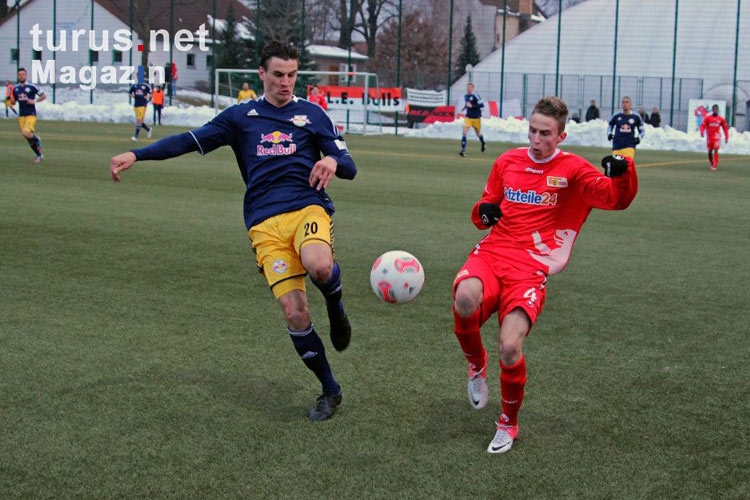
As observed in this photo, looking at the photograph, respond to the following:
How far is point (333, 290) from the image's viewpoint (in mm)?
5586

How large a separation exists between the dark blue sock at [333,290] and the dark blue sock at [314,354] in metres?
0.23

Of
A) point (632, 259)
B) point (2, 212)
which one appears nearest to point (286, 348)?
point (632, 259)

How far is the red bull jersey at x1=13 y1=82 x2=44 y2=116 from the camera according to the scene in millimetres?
23031

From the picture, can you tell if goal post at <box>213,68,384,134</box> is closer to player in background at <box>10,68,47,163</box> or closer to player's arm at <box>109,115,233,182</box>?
player in background at <box>10,68,47,163</box>

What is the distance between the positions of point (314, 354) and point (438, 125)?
3594cm

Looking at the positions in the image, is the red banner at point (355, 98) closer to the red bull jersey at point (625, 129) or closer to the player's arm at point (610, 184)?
the red bull jersey at point (625, 129)

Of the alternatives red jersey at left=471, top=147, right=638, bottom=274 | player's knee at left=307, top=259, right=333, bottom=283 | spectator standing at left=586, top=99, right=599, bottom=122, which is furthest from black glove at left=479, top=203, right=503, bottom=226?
spectator standing at left=586, top=99, right=599, bottom=122

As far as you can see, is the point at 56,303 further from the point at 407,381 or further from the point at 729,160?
the point at 729,160

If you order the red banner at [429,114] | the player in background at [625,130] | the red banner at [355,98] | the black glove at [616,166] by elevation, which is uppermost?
the red banner at [355,98]

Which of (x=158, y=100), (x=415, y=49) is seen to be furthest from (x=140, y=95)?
(x=415, y=49)

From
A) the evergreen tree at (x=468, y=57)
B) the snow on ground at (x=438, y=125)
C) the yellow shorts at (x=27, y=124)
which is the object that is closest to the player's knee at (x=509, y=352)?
the yellow shorts at (x=27, y=124)

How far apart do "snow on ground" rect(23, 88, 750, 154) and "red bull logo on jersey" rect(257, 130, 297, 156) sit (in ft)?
106

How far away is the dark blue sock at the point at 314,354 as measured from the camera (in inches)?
215

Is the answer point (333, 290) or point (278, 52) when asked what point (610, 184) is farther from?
point (278, 52)
